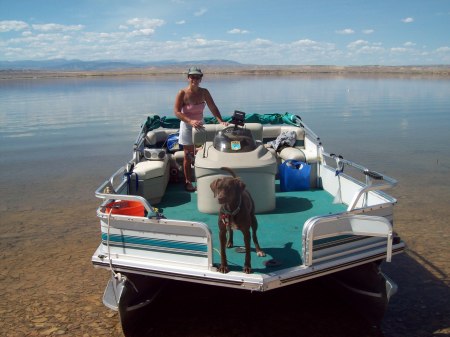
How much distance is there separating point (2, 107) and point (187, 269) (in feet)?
96.3

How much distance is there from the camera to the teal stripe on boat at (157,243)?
410 cm

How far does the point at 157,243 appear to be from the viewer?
4.22 meters

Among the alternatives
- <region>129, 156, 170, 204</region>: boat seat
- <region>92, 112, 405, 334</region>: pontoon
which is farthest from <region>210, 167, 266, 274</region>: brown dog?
<region>129, 156, 170, 204</region>: boat seat

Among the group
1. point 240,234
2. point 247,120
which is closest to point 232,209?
point 240,234

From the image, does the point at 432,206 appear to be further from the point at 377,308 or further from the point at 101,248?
the point at 101,248

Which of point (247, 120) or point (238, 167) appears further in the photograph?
point (247, 120)

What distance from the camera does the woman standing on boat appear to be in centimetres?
661

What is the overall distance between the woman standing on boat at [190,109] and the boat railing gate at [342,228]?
3084 mm

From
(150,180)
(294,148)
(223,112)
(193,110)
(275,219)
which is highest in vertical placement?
(193,110)

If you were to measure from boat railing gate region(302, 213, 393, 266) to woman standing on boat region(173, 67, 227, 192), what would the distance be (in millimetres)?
3084

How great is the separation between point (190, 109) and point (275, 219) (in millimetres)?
2372

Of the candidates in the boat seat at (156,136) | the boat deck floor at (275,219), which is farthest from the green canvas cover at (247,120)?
the boat deck floor at (275,219)

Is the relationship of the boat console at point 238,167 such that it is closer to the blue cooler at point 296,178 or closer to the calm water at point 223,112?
the blue cooler at point 296,178

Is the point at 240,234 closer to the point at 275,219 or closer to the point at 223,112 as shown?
the point at 275,219
